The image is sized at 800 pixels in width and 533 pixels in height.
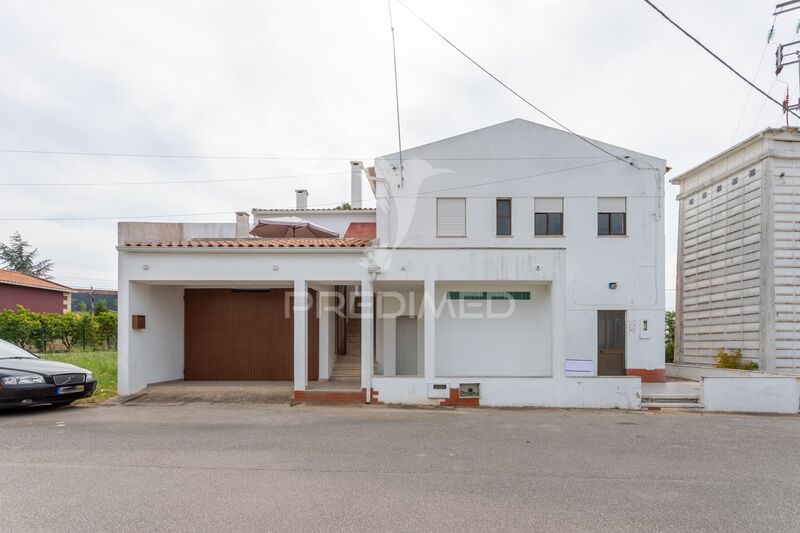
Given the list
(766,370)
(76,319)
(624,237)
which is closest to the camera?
(766,370)

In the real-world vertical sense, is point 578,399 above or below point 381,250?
below

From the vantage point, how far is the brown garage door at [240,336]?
44.4ft

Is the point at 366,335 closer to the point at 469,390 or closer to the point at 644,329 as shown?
the point at 469,390

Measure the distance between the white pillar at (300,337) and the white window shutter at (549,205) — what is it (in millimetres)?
7514

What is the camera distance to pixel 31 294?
2764 cm

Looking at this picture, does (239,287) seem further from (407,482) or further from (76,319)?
(76,319)

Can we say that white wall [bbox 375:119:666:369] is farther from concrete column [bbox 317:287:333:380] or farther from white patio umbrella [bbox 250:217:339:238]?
concrete column [bbox 317:287:333:380]

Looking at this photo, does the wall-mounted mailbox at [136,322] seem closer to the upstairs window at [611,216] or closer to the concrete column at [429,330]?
the concrete column at [429,330]

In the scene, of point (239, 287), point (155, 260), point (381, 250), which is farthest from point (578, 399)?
point (155, 260)

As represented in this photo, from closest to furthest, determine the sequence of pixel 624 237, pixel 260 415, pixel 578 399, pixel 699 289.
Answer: pixel 260 415 < pixel 578 399 < pixel 624 237 < pixel 699 289

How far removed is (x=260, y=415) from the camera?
31.5 ft

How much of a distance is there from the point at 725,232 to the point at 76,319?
84.2 feet

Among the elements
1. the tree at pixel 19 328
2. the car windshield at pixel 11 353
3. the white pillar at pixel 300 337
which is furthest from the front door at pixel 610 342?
the tree at pixel 19 328

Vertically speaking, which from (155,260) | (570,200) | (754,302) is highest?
(570,200)
